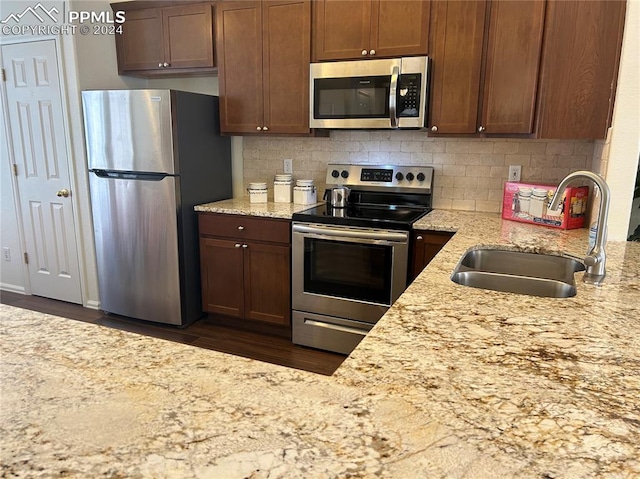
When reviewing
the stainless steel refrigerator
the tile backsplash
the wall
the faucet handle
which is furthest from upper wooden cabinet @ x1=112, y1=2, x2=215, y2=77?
the faucet handle

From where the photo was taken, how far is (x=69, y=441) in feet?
2.16

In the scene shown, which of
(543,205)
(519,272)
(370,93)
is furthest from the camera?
(370,93)

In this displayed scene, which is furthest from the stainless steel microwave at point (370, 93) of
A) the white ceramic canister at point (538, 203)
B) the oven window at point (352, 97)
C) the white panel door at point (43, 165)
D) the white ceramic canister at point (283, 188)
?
the white panel door at point (43, 165)

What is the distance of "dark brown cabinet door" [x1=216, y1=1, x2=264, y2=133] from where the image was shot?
3.15 metres

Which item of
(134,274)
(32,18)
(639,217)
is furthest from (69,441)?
(32,18)

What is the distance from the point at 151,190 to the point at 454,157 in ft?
6.74

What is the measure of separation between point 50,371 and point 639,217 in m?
2.49

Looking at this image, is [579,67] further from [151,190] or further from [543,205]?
[151,190]

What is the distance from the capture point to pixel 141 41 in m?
3.48

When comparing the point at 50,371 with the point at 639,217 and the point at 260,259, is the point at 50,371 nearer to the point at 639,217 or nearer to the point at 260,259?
the point at 260,259

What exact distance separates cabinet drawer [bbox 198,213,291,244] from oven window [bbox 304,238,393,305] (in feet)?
0.66

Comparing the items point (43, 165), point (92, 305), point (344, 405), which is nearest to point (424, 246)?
point (344, 405)

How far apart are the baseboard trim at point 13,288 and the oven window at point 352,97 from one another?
312 cm

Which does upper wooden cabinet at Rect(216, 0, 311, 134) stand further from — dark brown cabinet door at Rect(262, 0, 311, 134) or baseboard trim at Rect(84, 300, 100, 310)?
baseboard trim at Rect(84, 300, 100, 310)
